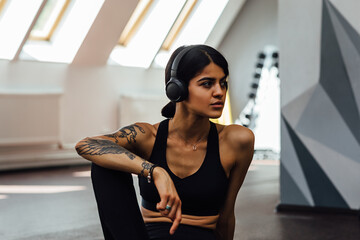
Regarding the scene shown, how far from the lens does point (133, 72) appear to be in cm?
660

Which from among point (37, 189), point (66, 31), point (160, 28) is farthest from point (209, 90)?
point (160, 28)

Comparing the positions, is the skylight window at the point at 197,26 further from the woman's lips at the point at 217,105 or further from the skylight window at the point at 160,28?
the woman's lips at the point at 217,105

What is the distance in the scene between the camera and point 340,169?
3.44 metres

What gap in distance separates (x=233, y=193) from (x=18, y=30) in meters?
4.26

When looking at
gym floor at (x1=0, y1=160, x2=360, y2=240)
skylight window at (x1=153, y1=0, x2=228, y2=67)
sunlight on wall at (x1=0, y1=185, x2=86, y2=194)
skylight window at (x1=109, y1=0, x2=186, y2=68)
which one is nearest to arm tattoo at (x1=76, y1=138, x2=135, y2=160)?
gym floor at (x1=0, y1=160, x2=360, y2=240)

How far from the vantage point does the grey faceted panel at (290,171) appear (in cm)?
355

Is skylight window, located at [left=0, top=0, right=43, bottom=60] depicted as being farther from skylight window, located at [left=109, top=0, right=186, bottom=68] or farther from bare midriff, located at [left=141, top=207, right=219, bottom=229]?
bare midriff, located at [left=141, top=207, right=219, bottom=229]

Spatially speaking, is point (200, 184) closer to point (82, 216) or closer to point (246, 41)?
point (82, 216)

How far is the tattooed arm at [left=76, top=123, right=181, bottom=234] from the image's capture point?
4.47 feet

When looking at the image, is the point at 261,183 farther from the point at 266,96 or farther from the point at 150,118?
the point at 266,96

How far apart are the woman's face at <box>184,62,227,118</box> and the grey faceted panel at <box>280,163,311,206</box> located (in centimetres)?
216

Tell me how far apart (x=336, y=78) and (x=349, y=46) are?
8.5 inches

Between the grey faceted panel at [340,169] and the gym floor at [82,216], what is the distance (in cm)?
Answer: 14

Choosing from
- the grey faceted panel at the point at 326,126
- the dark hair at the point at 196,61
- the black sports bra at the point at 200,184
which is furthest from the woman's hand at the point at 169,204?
the grey faceted panel at the point at 326,126
